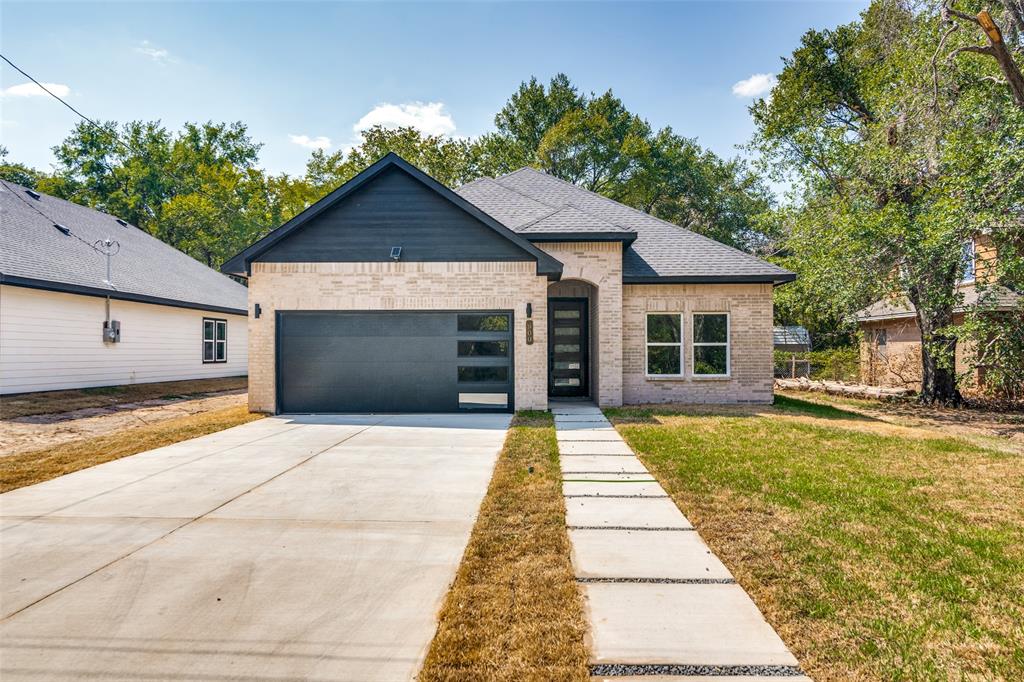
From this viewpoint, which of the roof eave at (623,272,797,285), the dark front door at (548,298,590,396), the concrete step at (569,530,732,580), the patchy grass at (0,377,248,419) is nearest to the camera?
the concrete step at (569,530,732,580)

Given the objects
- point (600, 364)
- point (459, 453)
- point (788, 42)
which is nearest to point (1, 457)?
point (459, 453)

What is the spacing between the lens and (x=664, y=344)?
40.9 ft

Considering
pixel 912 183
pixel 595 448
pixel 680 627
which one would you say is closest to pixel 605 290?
pixel 595 448

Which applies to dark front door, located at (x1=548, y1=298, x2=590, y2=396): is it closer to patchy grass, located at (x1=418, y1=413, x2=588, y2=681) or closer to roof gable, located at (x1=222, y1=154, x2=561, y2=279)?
roof gable, located at (x1=222, y1=154, x2=561, y2=279)

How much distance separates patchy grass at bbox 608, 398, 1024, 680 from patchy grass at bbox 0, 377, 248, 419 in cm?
1269

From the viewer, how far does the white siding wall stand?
12125mm

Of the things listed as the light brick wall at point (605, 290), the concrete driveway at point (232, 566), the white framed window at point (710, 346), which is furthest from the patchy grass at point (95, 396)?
the white framed window at point (710, 346)

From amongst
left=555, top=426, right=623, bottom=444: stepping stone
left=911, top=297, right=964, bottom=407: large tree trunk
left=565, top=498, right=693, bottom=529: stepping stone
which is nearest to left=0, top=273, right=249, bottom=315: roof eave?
left=555, top=426, right=623, bottom=444: stepping stone

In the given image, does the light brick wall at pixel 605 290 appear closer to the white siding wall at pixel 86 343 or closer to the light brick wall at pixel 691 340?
the light brick wall at pixel 691 340

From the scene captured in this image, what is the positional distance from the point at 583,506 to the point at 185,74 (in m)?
13.6

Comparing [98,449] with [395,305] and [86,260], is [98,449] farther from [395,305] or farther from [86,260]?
[86,260]

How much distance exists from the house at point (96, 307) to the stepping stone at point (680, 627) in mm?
15012

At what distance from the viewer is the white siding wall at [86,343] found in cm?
1212

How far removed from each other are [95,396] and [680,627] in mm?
15765
